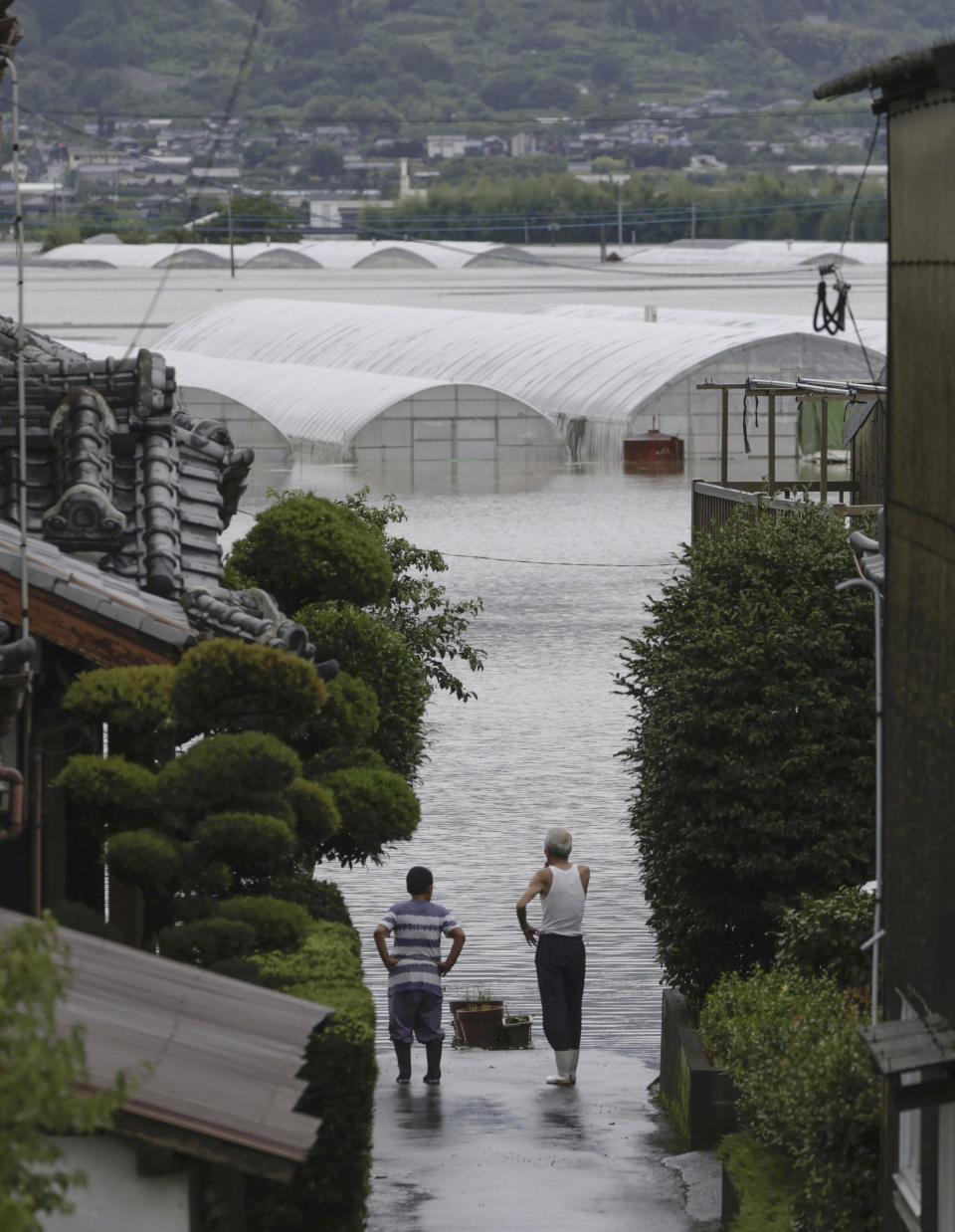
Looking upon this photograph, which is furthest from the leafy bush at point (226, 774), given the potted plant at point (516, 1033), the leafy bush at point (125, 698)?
the potted plant at point (516, 1033)

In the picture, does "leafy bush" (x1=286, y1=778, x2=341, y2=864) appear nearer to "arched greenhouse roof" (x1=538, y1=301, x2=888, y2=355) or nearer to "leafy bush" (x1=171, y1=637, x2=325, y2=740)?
"leafy bush" (x1=171, y1=637, x2=325, y2=740)

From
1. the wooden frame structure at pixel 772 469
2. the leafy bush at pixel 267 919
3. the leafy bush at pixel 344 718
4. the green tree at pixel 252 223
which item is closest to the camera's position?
the leafy bush at pixel 267 919

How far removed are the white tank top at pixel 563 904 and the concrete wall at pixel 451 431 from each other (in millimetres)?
41811

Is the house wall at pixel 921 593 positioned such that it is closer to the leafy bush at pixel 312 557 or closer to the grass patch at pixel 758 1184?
the grass patch at pixel 758 1184

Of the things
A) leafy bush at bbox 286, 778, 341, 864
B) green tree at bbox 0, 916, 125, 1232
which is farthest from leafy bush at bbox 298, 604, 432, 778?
green tree at bbox 0, 916, 125, 1232

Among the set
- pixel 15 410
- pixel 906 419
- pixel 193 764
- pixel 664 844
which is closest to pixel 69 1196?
pixel 193 764

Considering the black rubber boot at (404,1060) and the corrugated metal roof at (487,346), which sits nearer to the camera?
the black rubber boot at (404,1060)

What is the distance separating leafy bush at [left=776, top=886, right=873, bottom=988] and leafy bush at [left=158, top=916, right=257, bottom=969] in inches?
146

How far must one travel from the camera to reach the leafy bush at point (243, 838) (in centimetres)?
870

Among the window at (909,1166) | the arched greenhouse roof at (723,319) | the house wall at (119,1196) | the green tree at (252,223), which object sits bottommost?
the window at (909,1166)

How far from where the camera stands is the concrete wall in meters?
54.7

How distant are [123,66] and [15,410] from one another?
110 meters

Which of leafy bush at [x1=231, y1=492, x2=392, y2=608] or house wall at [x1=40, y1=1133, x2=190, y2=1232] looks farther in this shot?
leafy bush at [x1=231, y1=492, x2=392, y2=608]

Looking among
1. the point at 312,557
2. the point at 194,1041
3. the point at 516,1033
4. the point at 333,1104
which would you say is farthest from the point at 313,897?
the point at 516,1033
